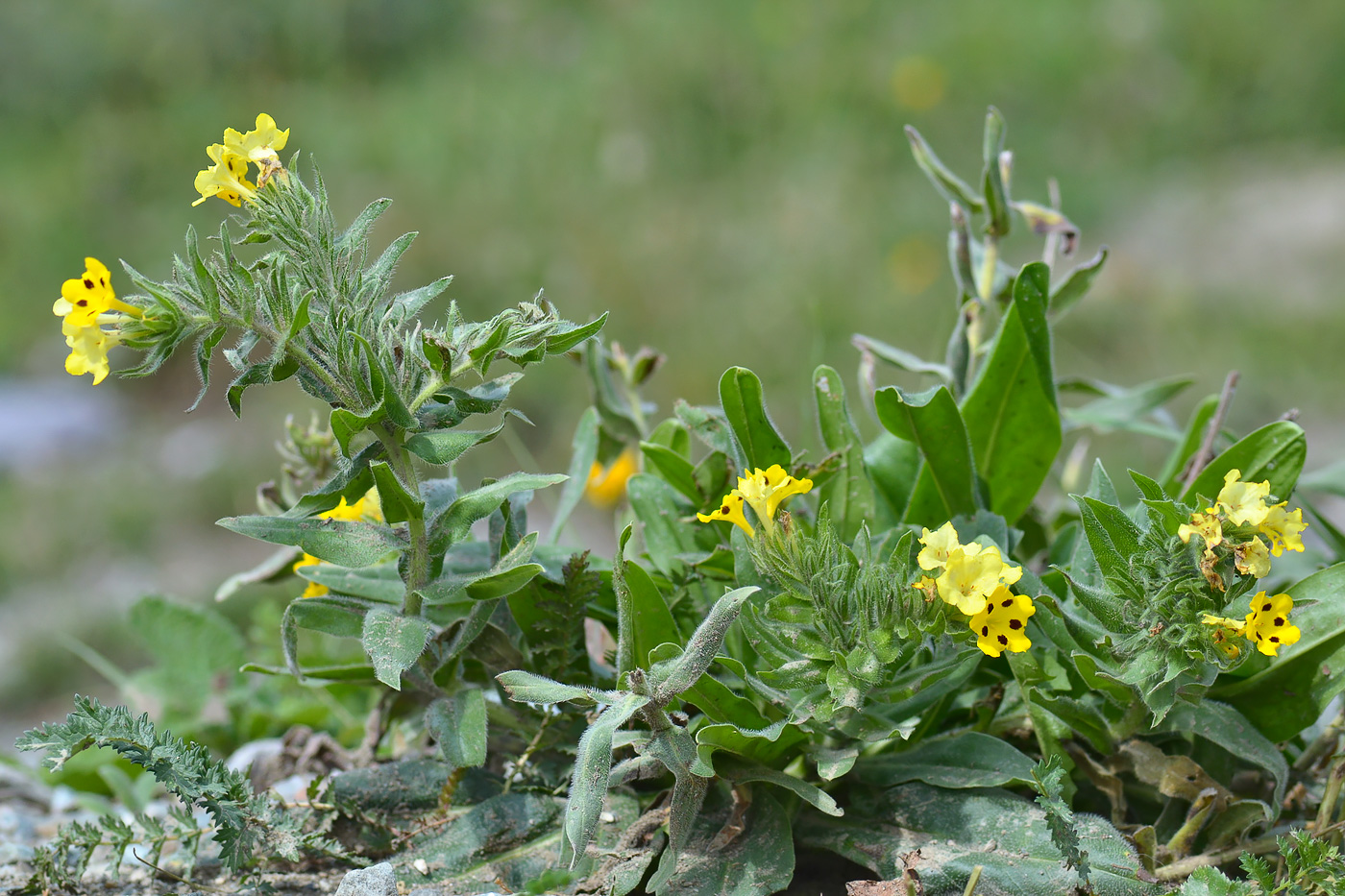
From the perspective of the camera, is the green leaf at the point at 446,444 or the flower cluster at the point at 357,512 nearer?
the green leaf at the point at 446,444

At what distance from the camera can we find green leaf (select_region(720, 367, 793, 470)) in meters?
1.69

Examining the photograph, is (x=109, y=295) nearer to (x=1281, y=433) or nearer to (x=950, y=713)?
(x=950, y=713)

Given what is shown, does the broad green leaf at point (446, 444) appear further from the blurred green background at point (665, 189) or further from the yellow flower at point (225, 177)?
the blurred green background at point (665, 189)

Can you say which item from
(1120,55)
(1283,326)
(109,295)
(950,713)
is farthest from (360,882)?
(1120,55)

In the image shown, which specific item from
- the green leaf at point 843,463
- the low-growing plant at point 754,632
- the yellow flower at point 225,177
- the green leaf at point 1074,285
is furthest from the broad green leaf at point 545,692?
the green leaf at point 1074,285

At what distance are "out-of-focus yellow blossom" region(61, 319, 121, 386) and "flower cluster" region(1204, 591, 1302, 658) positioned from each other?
1.29 metres

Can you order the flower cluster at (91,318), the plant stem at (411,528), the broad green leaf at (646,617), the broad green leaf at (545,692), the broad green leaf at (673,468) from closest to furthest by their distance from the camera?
the flower cluster at (91,318)
the broad green leaf at (545,692)
the plant stem at (411,528)
the broad green leaf at (646,617)
the broad green leaf at (673,468)

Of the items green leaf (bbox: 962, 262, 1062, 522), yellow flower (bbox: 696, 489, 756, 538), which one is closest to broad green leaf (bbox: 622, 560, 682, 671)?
yellow flower (bbox: 696, 489, 756, 538)

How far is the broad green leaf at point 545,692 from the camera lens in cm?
135

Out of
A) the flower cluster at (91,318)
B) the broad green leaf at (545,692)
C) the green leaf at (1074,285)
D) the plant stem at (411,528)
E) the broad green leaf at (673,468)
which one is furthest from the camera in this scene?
the green leaf at (1074,285)

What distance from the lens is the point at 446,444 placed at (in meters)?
1.42

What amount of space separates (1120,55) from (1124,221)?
53.2 inches

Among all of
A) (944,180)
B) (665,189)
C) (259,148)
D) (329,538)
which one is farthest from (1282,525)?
(665,189)

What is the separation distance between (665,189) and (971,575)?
6.54 m
